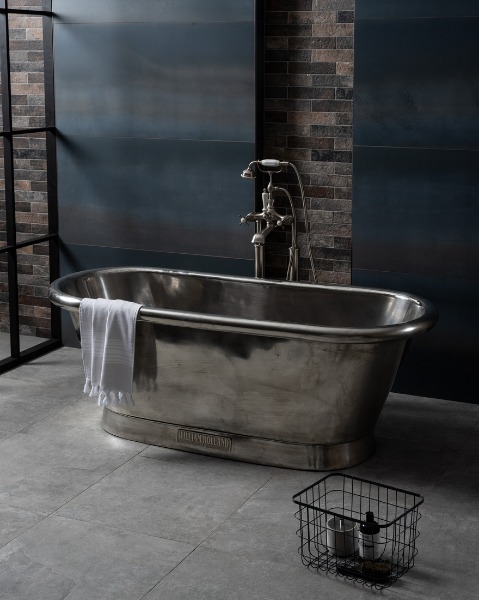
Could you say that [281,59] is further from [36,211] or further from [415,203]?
[36,211]

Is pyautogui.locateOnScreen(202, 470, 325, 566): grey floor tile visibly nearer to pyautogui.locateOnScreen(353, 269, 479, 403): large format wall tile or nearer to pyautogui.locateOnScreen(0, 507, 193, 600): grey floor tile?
pyautogui.locateOnScreen(0, 507, 193, 600): grey floor tile

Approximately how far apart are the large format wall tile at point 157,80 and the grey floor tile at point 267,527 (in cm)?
190

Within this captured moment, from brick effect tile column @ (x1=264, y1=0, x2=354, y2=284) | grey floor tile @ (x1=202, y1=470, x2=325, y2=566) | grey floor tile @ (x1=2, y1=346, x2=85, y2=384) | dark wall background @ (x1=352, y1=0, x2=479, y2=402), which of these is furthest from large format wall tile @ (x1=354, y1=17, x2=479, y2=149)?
grey floor tile @ (x1=2, y1=346, x2=85, y2=384)

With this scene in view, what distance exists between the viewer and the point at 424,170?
13.5 ft

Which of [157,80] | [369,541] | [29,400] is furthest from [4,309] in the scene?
[369,541]

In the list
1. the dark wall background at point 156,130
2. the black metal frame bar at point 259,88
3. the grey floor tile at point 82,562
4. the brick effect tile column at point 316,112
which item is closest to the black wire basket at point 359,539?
the grey floor tile at point 82,562

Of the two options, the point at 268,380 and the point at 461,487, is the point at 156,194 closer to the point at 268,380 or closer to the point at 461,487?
the point at 268,380

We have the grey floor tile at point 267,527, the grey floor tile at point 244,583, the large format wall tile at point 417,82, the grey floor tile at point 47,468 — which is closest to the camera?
the grey floor tile at point 244,583

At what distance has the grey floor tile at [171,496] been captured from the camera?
3.11 meters

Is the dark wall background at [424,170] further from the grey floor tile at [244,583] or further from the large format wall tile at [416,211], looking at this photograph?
the grey floor tile at [244,583]

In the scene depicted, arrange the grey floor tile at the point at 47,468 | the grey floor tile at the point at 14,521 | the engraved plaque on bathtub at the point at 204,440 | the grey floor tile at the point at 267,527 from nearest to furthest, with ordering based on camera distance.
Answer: the grey floor tile at the point at 267,527, the grey floor tile at the point at 14,521, the grey floor tile at the point at 47,468, the engraved plaque on bathtub at the point at 204,440

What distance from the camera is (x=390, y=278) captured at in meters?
4.29

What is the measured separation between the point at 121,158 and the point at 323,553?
8.85 feet

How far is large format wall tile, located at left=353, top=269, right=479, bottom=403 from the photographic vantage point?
4.15m
